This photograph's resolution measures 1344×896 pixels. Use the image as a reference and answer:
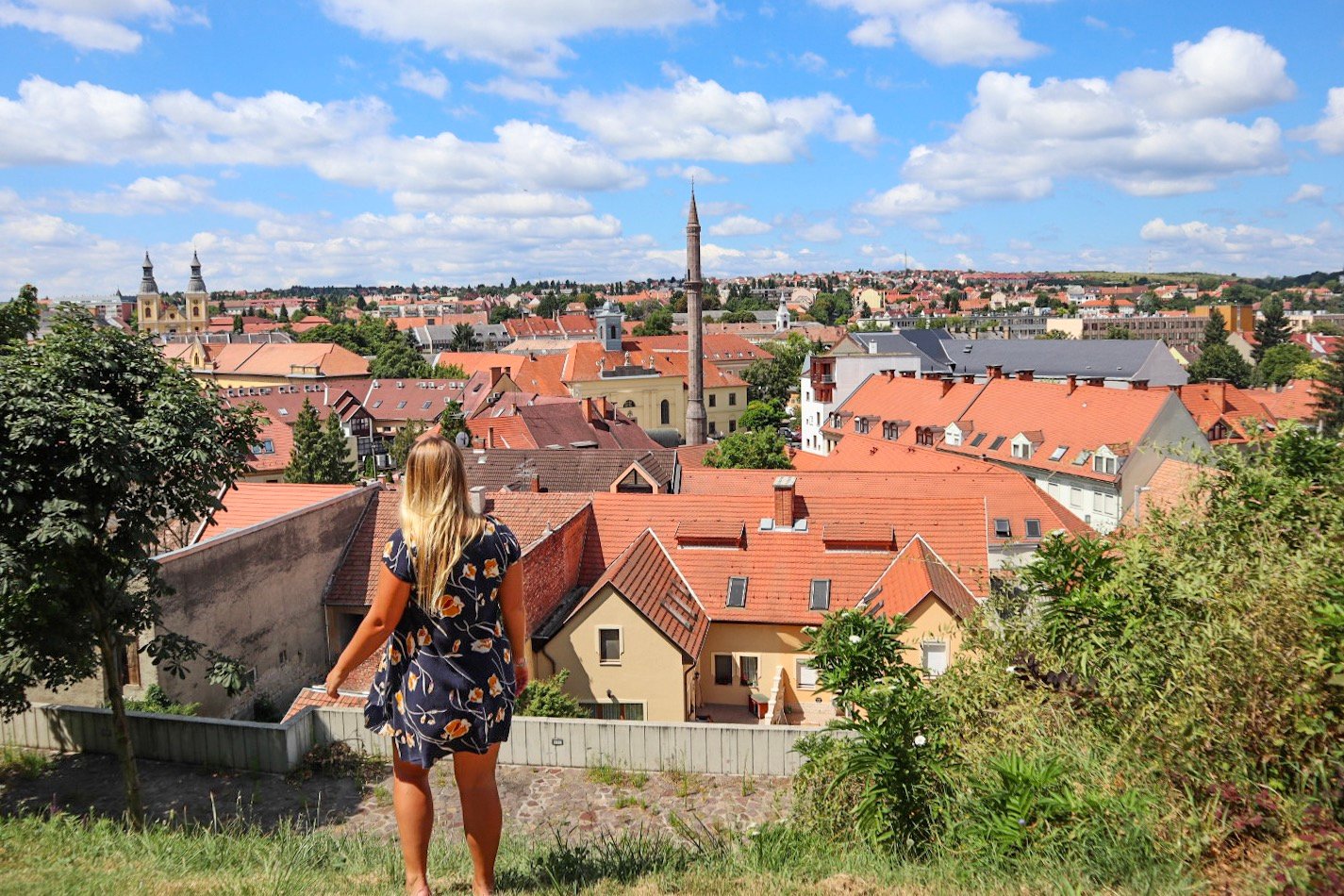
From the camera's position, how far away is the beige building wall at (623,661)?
65.2 feet

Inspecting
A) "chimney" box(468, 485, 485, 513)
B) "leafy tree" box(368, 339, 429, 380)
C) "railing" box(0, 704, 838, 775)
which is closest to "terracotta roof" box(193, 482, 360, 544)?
"chimney" box(468, 485, 485, 513)

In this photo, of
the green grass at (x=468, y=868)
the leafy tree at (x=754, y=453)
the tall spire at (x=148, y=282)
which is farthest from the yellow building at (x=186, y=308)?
the green grass at (x=468, y=868)

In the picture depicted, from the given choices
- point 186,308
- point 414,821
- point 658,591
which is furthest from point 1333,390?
point 186,308

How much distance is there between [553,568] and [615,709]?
11.5ft

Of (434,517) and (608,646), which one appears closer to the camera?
(434,517)

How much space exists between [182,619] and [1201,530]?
1533 centimetres

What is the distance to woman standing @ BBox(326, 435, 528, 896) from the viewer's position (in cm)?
448

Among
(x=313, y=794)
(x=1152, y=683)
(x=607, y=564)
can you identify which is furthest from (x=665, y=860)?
(x=607, y=564)

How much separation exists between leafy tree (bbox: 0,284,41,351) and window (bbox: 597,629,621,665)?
11.9 m

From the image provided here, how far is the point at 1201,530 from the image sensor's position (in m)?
7.94

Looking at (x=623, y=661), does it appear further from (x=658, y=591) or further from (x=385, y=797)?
(x=385, y=797)

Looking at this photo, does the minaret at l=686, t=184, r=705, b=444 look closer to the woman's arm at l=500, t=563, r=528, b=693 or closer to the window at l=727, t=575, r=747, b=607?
the window at l=727, t=575, r=747, b=607

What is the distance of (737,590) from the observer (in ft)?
74.2

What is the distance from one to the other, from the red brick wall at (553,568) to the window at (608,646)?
148 centimetres
